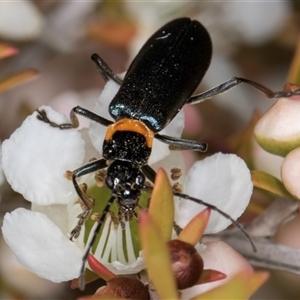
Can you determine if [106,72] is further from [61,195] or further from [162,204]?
[162,204]

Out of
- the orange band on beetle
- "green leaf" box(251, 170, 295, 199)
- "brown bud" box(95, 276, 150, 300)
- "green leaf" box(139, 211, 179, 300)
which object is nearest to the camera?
"green leaf" box(139, 211, 179, 300)

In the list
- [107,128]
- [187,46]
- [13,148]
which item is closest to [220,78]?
[187,46]

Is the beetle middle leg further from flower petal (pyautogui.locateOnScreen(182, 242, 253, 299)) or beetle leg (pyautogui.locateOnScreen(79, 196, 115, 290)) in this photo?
flower petal (pyautogui.locateOnScreen(182, 242, 253, 299))

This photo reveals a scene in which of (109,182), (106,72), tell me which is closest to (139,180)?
(109,182)

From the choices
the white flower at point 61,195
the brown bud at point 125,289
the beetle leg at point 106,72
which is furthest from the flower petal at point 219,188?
the beetle leg at point 106,72

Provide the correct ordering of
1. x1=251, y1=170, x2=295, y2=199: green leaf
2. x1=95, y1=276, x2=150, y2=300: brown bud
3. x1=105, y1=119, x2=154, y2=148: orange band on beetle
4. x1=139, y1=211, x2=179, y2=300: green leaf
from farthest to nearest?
x1=105, y1=119, x2=154, y2=148: orange band on beetle < x1=251, y1=170, x2=295, y2=199: green leaf < x1=95, y1=276, x2=150, y2=300: brown bud < x1=139, y1=211, x2=179, y2=300: green leaf

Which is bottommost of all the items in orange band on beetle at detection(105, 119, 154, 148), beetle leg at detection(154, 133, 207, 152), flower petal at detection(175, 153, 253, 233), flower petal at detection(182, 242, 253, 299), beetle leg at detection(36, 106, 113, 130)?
flower petal at detection(182, 242, 253, 299)

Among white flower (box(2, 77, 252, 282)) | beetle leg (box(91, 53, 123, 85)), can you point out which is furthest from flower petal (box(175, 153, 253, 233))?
beetle leg (box(91, 53, 123, 85))
